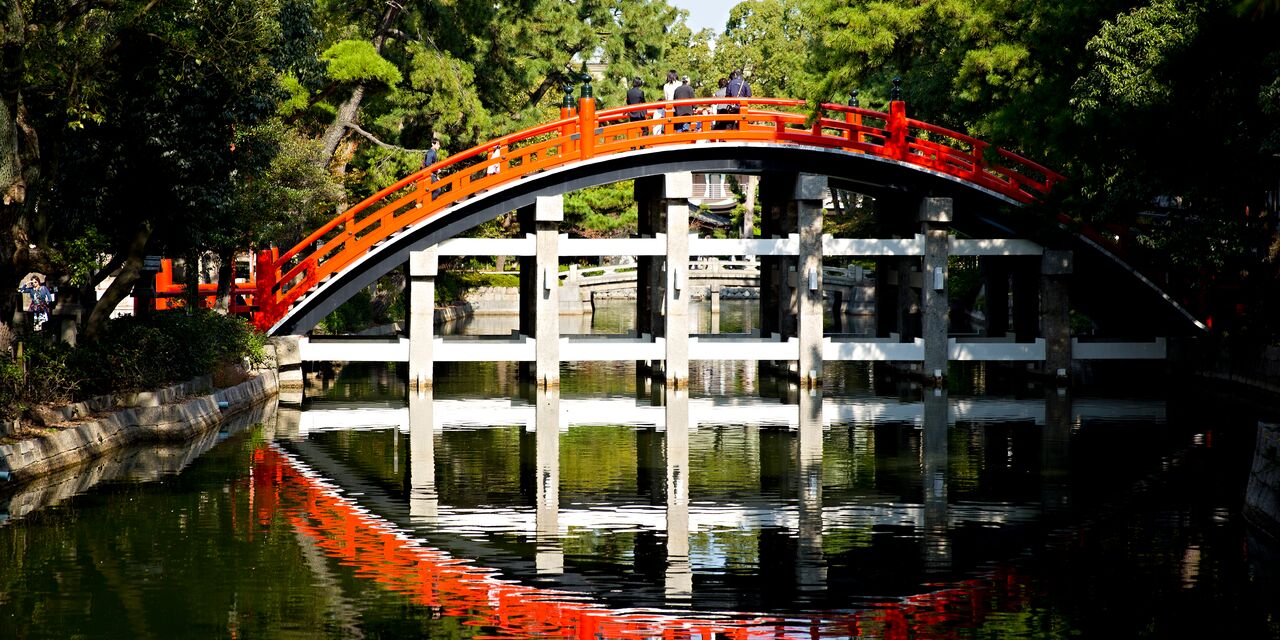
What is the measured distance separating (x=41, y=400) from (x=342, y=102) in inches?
817

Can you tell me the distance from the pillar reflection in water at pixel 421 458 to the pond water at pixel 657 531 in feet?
0.28

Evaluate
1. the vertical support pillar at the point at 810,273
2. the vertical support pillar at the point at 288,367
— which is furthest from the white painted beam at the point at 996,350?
the vertical support pillar at the point at 288,367

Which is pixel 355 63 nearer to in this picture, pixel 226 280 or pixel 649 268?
pixel 226 280

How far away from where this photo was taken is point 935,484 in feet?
65.1

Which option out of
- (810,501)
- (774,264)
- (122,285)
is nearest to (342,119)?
(774,264)

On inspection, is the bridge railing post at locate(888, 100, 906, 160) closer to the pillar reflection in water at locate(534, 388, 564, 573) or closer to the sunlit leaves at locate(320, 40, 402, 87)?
the pillar reflection in water at locate(534, 388, 564, 573)

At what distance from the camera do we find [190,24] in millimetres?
22109

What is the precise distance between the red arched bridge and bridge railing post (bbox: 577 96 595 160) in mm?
25

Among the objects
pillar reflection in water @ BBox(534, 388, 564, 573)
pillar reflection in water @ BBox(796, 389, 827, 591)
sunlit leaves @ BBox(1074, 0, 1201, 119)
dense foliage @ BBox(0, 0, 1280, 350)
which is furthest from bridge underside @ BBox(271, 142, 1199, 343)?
sunlit leaves @ BBox(1074, 0, 1201, 119)

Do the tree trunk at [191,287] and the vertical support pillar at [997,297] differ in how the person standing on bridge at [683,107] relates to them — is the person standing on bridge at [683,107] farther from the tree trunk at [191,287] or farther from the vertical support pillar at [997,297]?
the tree trunk at [191,287]

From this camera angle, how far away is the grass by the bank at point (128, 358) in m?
19.3

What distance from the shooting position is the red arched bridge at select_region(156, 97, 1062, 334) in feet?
97.9

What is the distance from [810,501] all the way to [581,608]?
20.5 ft

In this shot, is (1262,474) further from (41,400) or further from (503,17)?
(503,17)
